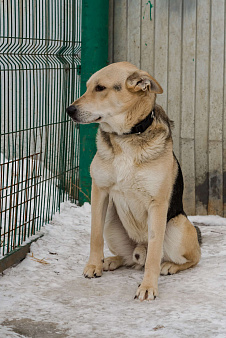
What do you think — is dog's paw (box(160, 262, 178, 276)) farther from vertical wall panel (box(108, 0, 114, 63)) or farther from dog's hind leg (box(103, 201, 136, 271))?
vertical wall panel (box(108, 0, 114, 63))

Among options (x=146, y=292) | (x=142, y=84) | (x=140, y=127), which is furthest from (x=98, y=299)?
(x=142, y=84)

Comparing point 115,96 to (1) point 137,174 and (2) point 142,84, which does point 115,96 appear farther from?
(1) point 137,174

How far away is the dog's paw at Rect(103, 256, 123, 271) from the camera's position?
15.1ft

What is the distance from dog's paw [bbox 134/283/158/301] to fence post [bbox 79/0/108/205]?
8.31ft

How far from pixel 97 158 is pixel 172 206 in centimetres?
74

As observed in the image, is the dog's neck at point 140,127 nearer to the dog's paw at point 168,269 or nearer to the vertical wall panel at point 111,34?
the dog's paw at point 168,269

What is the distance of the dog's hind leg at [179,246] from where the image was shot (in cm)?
440

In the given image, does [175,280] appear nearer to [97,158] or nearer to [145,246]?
[145,246]

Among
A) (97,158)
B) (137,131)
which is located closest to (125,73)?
(137,131)

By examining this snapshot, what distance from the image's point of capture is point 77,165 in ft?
21.3

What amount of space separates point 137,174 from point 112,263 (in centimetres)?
95

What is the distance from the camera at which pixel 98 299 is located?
12.9 ft

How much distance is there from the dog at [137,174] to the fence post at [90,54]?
1.93 meters

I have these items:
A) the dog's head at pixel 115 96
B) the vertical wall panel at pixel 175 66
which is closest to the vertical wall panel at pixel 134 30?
the vertical wall panel at pixel 175 66
